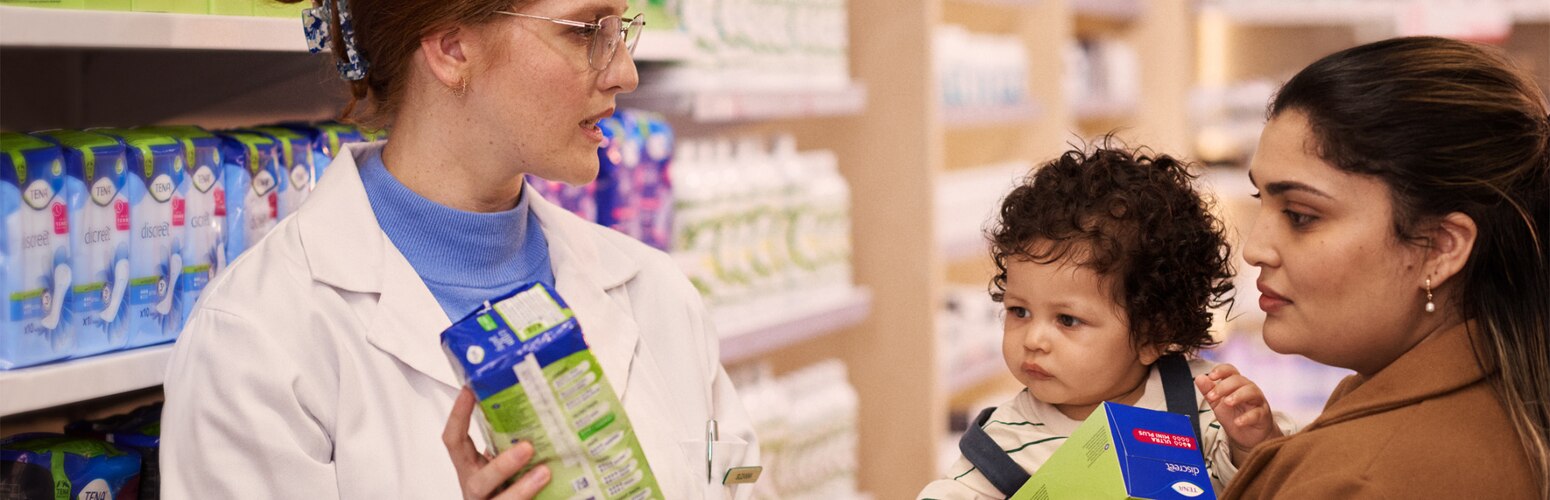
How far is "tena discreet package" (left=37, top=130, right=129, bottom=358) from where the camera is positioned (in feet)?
5.27

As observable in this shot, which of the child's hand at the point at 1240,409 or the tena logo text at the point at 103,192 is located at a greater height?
the tena logo text at the point at 103,192

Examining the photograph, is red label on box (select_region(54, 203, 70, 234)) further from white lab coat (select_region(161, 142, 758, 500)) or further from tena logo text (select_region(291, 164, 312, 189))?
tena logo text (select_region(291, 164, 312, 189))

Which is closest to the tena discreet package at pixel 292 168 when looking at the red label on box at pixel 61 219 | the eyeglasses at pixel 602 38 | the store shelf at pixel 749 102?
the red label on box at pixel 61 219

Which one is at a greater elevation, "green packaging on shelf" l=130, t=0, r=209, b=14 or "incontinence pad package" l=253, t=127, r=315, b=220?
"green packaging on shelf" l=130, t=0, r=209, b=14

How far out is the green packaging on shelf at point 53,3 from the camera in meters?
1.52

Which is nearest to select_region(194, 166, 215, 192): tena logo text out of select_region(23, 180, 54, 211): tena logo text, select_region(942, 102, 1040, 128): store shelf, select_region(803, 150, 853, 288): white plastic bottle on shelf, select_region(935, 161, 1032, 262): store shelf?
select_region(23, 180, 54, 211): tena logo text

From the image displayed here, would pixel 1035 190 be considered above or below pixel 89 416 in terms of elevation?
above

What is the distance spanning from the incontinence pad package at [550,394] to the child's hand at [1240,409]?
2.42ft

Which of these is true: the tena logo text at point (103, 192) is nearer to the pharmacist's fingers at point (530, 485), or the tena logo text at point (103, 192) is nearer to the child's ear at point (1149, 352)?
the pharmacist's fingers at point (530, 485)

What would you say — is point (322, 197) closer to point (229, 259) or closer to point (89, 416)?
point (229, 259)

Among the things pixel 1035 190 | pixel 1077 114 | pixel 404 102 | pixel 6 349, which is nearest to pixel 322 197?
pixel 404 102

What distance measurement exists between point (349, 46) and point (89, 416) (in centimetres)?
81

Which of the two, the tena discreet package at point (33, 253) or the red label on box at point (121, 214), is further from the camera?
the red label on box at point (121, 214)

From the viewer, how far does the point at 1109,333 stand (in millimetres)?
1786
